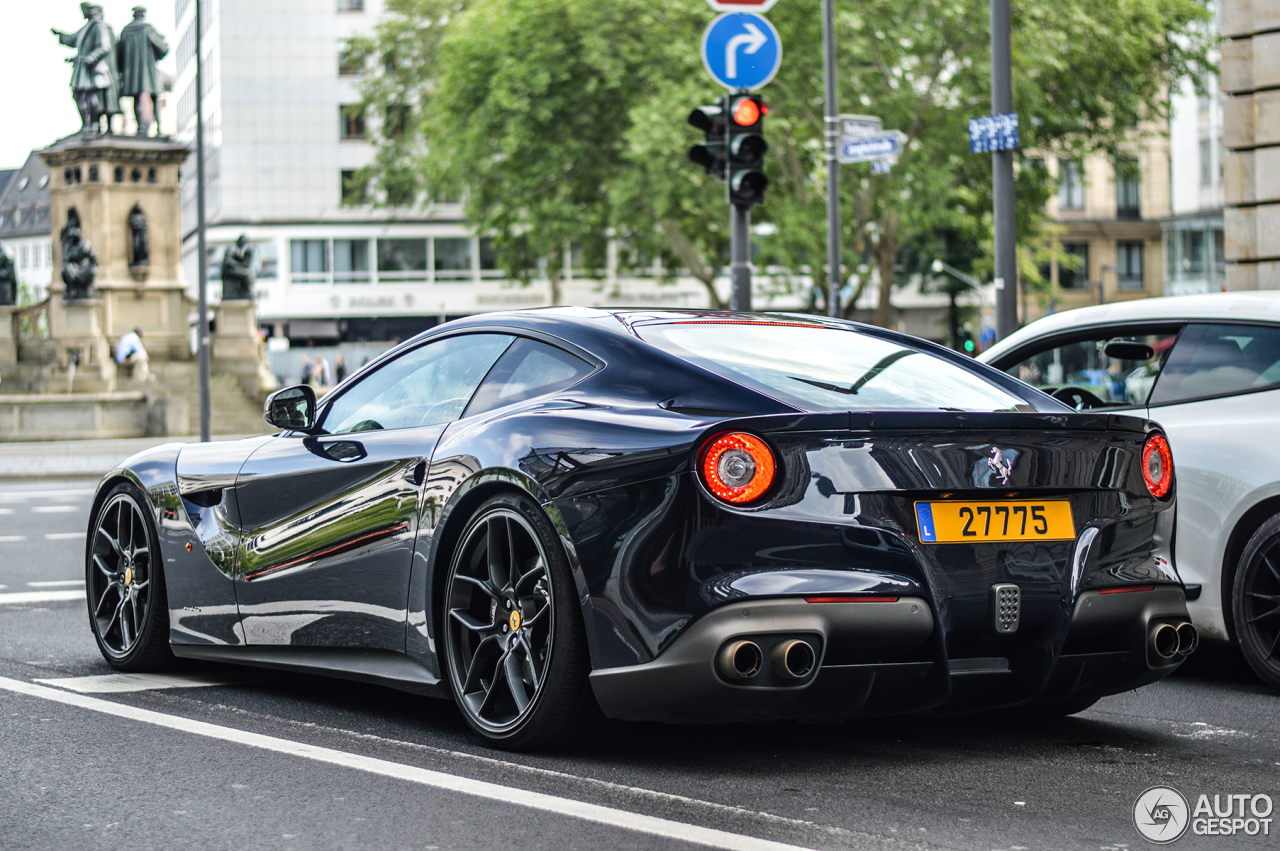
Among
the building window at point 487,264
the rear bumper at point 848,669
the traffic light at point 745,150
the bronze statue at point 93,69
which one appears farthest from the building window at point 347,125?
the rear bumper at point 848,669

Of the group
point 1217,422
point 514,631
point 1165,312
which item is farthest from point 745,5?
point 514,631

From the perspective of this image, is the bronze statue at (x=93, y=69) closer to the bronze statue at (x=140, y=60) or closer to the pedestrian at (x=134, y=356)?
the bronze statue at (x=140, y=60)

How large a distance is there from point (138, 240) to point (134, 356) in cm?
404

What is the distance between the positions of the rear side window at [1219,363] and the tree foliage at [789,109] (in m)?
25.5

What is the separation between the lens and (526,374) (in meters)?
5.21

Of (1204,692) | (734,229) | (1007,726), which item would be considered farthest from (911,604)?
(734,229)

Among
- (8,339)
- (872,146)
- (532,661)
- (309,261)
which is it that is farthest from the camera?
(309,261)

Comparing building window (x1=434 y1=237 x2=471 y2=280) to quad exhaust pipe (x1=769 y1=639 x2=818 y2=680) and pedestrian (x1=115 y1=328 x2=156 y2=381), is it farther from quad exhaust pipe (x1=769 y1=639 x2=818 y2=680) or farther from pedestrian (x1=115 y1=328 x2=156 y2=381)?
quad exhaust pipe (x1=769 y1=639 x2=818 y2=680)

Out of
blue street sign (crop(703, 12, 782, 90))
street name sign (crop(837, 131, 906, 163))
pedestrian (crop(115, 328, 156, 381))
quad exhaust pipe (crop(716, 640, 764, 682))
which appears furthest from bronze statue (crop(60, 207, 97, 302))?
quad exhaust pipe (crop(716, 640, 764, 682))

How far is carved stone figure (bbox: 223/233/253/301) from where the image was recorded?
39.4 m

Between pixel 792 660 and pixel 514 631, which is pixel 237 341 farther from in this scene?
pixel 792 660

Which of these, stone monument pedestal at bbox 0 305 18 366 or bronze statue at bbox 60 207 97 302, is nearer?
bronze statue at bbox 60 207 97 302

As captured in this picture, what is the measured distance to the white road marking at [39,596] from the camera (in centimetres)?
938

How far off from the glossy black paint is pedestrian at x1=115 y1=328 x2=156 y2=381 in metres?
32.1
